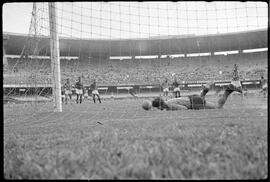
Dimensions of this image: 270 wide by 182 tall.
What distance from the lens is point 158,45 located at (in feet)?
110

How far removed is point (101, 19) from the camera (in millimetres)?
6465

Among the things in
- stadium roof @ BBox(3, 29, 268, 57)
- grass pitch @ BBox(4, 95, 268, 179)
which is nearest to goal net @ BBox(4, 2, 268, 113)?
stadium roof @ BBox(3, 29, 268, 57)

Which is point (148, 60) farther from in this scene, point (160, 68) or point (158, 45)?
point (158, 45)

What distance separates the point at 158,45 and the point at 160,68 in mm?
3074

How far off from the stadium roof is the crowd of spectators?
3.77ft

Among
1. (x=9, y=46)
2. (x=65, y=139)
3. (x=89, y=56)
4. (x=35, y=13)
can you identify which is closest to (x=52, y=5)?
(x=35, y=13)

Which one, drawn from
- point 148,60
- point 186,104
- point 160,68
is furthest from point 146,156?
point 148,60

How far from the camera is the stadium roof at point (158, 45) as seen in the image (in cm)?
3094

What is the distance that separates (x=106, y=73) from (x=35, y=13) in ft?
83.8

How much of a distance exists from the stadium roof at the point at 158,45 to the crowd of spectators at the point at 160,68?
115 cm

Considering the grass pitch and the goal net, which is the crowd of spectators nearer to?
the goal net

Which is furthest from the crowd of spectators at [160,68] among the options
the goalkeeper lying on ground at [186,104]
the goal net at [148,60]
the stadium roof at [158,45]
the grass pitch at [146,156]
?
the grass pitch at [146,156]

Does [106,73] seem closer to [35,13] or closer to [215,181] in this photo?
[35,13]

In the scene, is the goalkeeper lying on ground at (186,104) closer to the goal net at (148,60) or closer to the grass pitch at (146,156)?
the grass pitch at (146,156)
